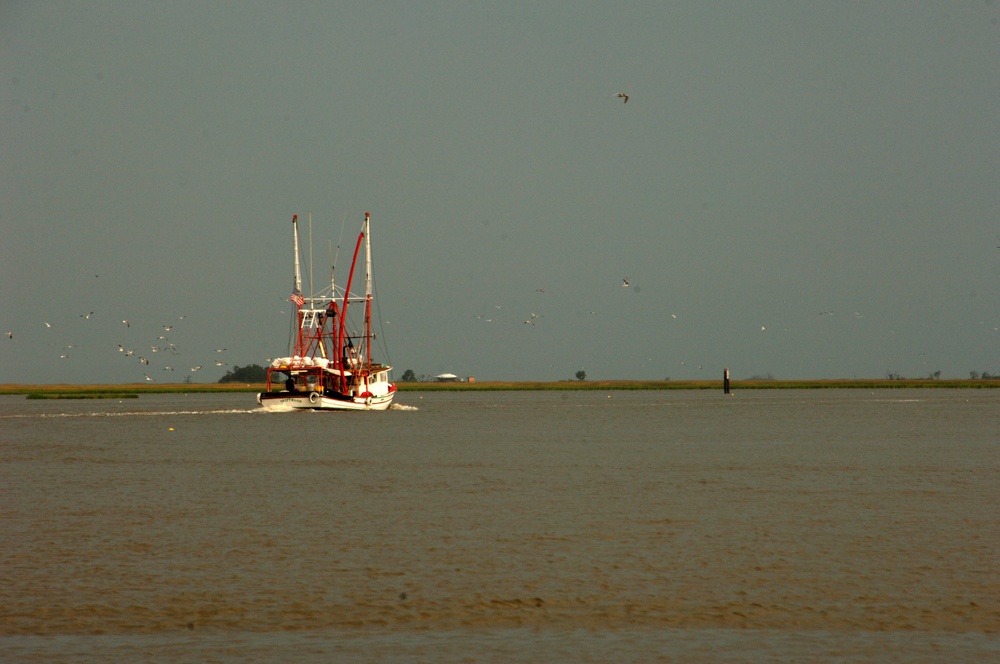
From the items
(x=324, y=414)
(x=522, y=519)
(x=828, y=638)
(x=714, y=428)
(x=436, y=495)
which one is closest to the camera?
(x=828, y=638)

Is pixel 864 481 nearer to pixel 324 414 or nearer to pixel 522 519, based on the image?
pixel 522 519

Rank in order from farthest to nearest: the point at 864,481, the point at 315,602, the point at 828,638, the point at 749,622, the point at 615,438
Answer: the point at 615,438
the point at 864,481
the point at 315,602
the point at 749,622
the point at 828,638

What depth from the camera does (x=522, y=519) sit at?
32688 mm

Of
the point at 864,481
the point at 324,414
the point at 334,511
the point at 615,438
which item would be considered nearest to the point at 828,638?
the point at 334,511

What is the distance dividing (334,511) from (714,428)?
187 feet

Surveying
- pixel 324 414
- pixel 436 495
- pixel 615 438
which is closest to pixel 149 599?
pixel 436 495

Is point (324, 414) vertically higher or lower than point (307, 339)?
lower

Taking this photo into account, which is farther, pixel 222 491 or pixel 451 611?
pixel 222 491

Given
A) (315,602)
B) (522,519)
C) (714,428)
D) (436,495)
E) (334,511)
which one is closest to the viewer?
(315,602)

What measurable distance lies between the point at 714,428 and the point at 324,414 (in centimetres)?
5240

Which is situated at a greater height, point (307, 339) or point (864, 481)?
→ point (307, 339)

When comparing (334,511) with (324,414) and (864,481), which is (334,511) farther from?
(324,414)

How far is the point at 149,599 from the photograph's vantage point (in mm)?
21547

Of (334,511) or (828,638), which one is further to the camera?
(334,511)
